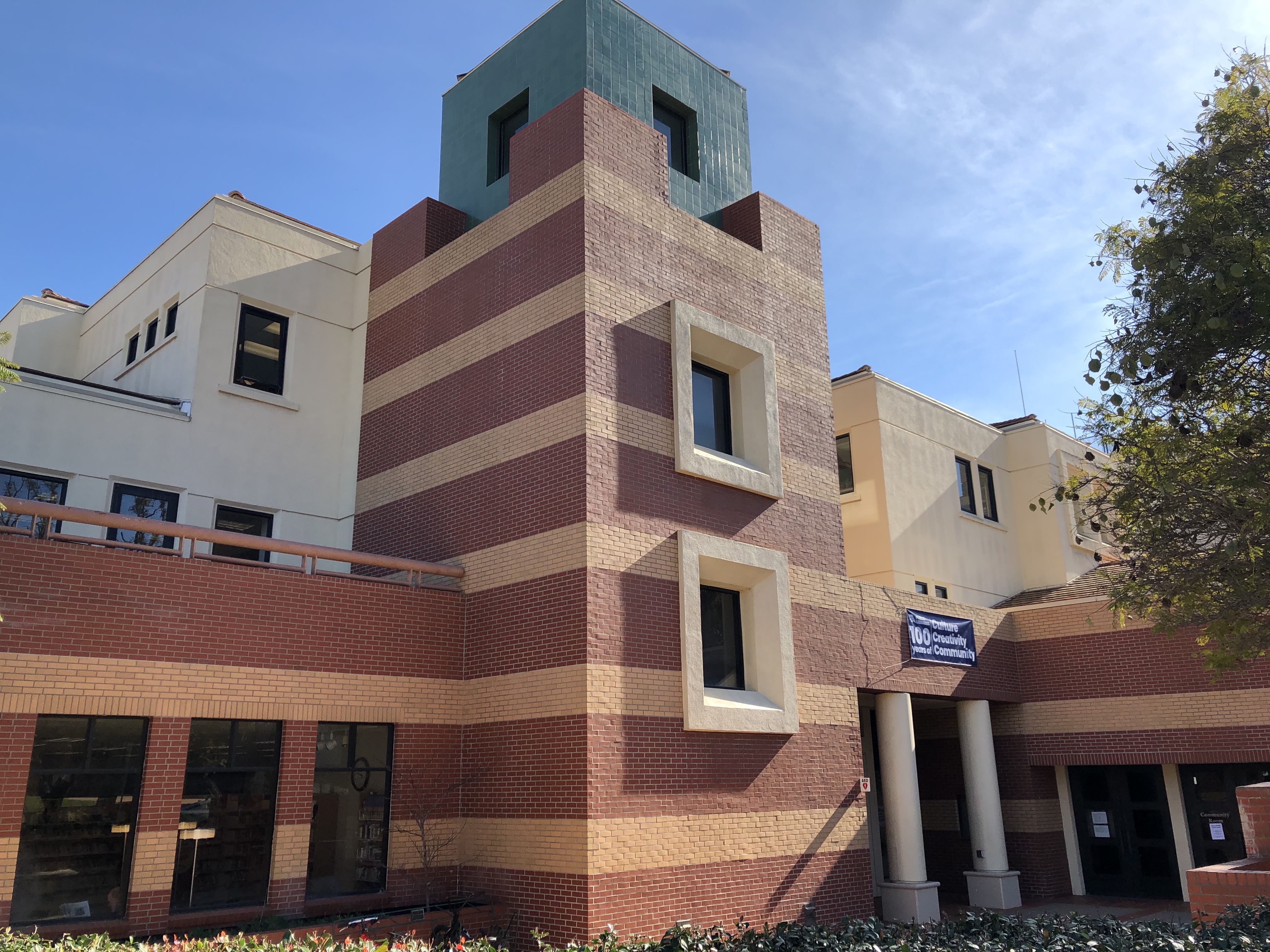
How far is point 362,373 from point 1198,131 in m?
15.2

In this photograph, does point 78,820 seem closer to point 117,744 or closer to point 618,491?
point 117,744

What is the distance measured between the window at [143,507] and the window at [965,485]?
19.3 metres

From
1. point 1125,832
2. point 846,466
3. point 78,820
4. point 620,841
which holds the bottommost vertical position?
point 1125,832

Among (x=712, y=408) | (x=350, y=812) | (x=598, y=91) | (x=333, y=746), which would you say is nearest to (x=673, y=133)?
(x=598, y=91)

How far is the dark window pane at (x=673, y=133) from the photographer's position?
19891 mm

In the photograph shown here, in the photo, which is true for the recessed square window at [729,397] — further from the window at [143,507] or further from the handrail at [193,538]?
the window at [143,507]

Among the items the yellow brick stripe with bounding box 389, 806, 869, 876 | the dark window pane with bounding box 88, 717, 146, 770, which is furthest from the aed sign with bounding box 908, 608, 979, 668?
the dark window pane with bounding box 88, 717, 146, 770

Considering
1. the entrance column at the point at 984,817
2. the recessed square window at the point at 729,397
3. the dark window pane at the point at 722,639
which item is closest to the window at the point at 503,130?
the recessed square window at the point at 729,397

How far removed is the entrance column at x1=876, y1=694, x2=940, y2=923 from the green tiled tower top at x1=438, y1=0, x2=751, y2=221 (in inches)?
429

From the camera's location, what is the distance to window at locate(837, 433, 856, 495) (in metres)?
25.0

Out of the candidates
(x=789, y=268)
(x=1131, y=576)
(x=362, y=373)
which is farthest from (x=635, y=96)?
(x=1131, y=576)

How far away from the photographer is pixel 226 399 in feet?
61.9

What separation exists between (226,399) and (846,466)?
47.8 feet

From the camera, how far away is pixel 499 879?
14672 mm
